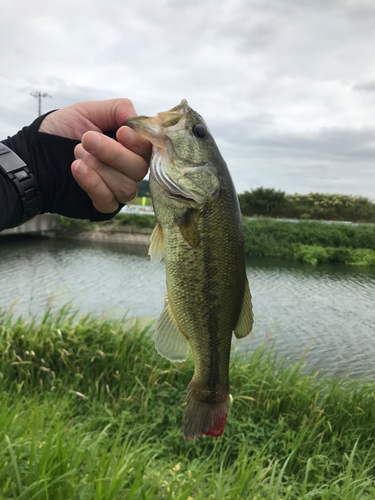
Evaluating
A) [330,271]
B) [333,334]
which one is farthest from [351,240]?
[333,334]

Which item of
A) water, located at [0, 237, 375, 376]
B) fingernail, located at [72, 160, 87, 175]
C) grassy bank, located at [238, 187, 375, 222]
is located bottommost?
water, located at [0, 237, 375, 376]

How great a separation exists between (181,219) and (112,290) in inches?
483

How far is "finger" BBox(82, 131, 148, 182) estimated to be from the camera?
69.9 inches

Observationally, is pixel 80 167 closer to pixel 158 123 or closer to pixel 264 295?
pixel 158 123

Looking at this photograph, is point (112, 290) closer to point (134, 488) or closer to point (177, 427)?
point (177, 427)

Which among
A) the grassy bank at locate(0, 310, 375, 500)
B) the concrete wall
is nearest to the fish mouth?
the grassy bank at locate(0, 310, 375, 500)

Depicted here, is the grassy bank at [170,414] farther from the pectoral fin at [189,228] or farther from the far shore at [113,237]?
the far shore at [113,237]

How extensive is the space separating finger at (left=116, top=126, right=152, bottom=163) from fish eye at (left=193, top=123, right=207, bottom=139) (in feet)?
0.85

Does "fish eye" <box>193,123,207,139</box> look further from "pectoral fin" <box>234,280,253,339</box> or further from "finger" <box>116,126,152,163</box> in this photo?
"pectoral fin" <box>234,280,253,339</box>

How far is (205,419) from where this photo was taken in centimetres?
180

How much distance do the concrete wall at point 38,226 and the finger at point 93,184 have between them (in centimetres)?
2574

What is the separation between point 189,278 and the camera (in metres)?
1.74

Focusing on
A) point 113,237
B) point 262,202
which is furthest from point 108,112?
point 262,202

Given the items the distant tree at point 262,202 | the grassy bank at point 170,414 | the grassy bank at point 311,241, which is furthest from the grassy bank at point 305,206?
the grassy bank at point 170,414
